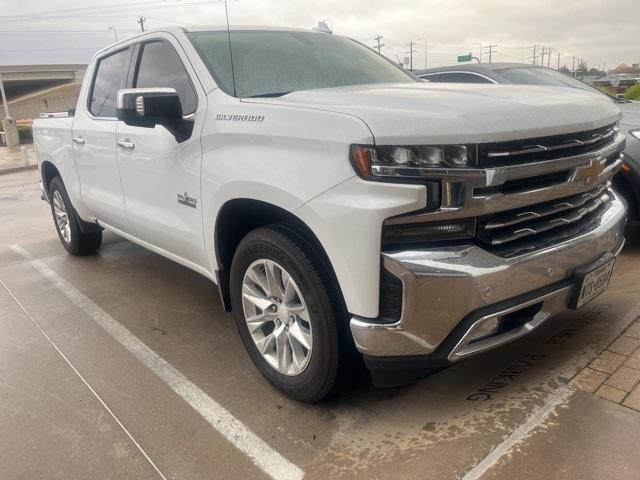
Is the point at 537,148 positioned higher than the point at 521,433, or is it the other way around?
the point at 537,148

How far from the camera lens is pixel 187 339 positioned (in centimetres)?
364

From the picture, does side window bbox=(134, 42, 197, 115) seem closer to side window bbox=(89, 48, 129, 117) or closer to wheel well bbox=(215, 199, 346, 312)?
side window bbox=(89, 48, 129, 117)

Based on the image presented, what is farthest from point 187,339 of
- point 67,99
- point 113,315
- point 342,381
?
point 67,99

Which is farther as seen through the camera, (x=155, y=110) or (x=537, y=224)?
(x=155, y=110)

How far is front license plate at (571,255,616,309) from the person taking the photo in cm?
249

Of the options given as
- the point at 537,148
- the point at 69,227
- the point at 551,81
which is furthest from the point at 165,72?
the point at 551,81

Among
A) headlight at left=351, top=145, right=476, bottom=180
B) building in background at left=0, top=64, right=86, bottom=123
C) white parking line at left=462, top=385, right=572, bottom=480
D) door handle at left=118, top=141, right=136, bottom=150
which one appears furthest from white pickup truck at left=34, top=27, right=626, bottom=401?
building in background at left=0, top=64, right=86, bottom=123

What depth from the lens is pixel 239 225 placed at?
3004 millimetres

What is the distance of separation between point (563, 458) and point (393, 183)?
130 cm

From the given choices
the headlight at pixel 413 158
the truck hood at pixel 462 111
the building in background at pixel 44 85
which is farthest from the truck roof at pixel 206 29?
the building in background at pixel 44 85

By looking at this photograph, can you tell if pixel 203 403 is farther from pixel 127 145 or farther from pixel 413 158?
pixel 127 145

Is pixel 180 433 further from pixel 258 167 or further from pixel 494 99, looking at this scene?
pixel 494 99

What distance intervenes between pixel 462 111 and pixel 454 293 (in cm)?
71

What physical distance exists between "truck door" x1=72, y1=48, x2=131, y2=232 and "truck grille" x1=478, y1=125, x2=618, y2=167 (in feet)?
9.24
